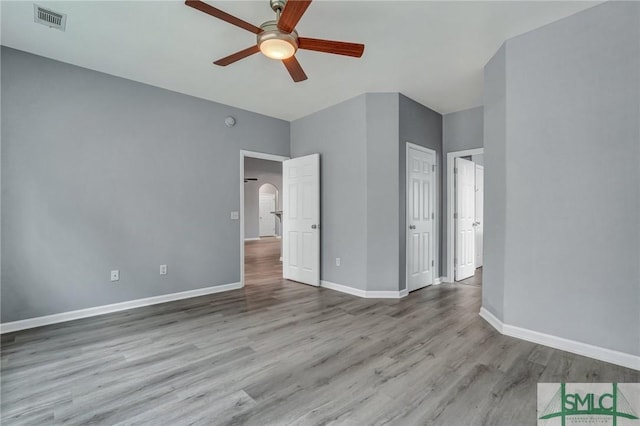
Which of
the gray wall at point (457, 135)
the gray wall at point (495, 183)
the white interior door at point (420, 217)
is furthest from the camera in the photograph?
the gray wall at point (457, 135)

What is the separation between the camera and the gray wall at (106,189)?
2941 millimetres

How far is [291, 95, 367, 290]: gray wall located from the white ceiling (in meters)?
0.50

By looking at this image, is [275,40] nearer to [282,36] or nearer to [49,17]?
[282,36]

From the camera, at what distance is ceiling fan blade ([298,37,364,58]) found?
2.15 m

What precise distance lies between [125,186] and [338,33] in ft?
9.82

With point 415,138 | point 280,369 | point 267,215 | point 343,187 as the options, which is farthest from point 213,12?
point 267,215

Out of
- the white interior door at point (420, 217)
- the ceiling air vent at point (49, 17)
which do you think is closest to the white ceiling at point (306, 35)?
the ceiling air vent at point (49, 17)

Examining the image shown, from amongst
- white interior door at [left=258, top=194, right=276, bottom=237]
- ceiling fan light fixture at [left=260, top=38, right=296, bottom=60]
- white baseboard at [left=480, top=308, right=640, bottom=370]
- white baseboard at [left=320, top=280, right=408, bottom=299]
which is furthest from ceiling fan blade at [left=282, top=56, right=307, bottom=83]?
white interior door at [left=258, top=194, right=276, bottom=237]

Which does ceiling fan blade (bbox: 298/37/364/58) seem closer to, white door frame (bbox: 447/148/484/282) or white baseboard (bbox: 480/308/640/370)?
white baseboard (bbox: 480/308/640/370)

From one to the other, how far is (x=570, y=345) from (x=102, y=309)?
15.4 feet

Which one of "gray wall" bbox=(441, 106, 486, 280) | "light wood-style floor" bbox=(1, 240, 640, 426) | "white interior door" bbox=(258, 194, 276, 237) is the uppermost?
"gray wall" bbox=(441, 106, 486, 280)

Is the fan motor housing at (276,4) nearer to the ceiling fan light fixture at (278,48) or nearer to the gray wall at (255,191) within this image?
the ceiling fan light fixture at (278,48)

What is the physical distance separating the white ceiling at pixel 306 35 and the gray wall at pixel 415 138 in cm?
35

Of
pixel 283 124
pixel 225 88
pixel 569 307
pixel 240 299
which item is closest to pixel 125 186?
pixel 225 88
